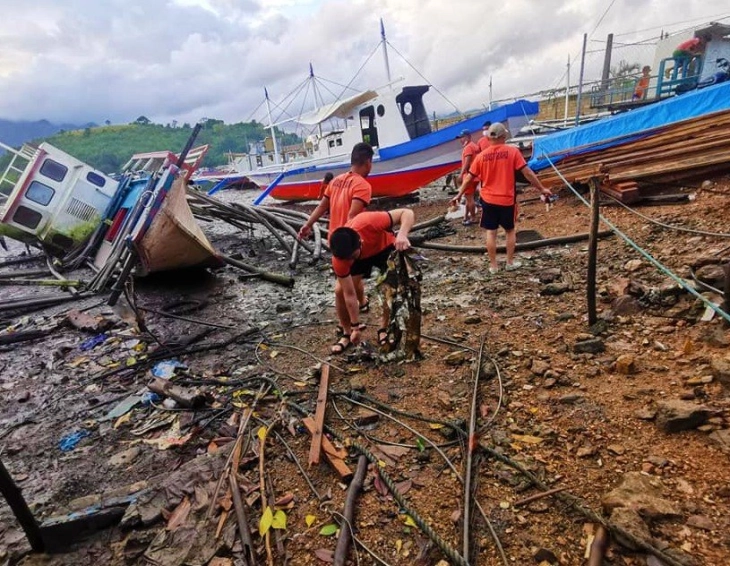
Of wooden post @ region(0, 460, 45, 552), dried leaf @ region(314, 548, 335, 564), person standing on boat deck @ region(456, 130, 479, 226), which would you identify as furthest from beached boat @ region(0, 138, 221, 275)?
dried leaf @ region(314, 548, 335, 564)

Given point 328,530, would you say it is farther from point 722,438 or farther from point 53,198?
point 53,198

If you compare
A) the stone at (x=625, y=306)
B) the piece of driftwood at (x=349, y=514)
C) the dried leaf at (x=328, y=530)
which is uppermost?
the stone at (x=625, y=306)

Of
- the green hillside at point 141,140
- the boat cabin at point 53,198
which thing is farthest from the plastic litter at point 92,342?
the green hillside at point 141,140

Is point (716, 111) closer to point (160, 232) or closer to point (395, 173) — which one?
point (395, 173)

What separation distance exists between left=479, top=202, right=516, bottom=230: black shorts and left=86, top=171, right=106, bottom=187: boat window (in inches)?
399

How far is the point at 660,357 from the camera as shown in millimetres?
2961

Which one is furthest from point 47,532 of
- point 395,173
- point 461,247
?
point 395,173

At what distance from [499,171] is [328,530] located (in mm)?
4438

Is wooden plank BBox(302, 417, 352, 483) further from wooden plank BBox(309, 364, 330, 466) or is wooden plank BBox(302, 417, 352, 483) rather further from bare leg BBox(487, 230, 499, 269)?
bare leg BBox(487, 230, 499, 269)

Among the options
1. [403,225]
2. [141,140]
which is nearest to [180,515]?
[403,225]

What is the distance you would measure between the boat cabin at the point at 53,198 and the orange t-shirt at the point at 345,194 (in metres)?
8.81

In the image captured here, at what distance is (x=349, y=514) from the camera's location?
2199mm

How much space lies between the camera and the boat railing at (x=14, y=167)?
977 centimetres

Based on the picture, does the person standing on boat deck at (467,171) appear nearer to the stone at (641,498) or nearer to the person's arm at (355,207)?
the person's arm at (355,207)
